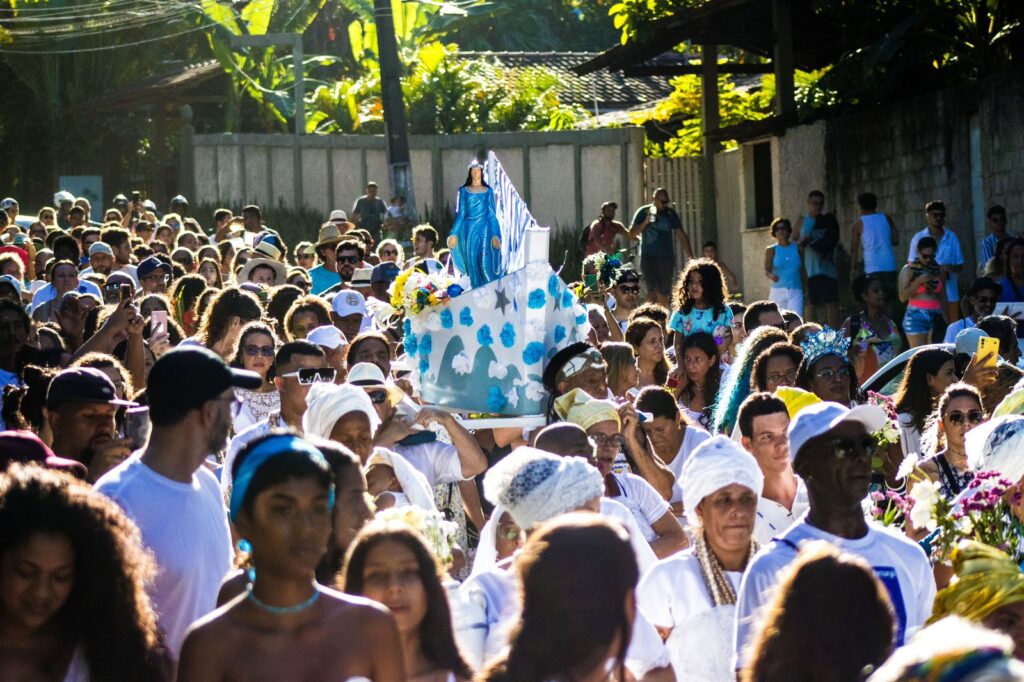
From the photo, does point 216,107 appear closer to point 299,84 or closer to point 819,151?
point 299,84

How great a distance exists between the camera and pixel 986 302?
11891mm

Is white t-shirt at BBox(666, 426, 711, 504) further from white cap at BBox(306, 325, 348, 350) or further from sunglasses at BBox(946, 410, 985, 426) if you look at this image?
white cap at BBox(306, 325, 348, 350)

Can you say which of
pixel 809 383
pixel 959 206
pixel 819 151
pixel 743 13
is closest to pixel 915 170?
pixel 959 206

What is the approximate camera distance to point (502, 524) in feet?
17.9

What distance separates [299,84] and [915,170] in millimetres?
14647

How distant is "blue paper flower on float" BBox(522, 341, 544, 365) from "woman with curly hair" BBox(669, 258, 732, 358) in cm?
307

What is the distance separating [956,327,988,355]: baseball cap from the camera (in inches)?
367

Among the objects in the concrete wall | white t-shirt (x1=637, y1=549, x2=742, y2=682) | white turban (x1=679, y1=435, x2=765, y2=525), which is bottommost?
white t-shirt (x1=637, y1=549, x2=742, y2=682)

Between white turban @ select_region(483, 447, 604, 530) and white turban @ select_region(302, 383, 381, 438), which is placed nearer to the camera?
white turban @ select_region(483, 447, 604, 530)

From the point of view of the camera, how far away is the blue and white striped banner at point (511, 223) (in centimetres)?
827

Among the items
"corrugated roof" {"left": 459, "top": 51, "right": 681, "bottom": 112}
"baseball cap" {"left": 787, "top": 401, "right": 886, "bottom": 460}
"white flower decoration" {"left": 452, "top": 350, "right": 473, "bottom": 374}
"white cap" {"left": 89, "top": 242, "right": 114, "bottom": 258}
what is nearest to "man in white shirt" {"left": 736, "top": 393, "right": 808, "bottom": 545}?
"baseball cap" {"left": 787, "top": 401, "right": 886, "bottom": 460}

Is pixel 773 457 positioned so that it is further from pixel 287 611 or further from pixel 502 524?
pixel 287 611

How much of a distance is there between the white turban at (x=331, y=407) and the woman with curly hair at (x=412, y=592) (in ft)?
6.39

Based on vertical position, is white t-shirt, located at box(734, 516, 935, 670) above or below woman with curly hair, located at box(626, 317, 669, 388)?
below
